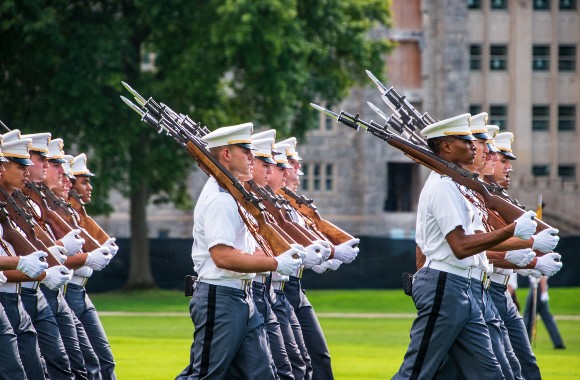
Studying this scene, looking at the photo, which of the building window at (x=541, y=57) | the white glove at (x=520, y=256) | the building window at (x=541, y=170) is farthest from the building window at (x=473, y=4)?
the white glove at (x=520, y=256)

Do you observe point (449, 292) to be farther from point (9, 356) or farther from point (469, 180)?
point (9, 356)

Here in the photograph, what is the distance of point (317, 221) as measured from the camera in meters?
13.4

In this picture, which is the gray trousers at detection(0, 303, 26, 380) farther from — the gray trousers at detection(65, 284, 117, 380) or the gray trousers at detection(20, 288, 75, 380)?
the gray trousers at detection(65, 284, 117, 380)

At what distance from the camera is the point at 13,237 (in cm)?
984

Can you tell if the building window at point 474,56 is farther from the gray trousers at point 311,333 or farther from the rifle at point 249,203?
the rifle at point 249,203

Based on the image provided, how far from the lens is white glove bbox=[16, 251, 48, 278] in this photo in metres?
9.37

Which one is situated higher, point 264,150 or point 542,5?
point 542,5

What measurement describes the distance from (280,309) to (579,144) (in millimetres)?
52582

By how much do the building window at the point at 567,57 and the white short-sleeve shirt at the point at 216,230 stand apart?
5413 cm

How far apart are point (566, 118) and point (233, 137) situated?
178 ft

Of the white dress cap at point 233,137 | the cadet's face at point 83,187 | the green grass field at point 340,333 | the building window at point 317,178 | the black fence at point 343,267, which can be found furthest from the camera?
the building window at point 317,178

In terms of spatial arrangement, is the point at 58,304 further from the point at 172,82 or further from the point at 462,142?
the point at 172,82

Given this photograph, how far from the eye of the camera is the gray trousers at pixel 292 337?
1126cm

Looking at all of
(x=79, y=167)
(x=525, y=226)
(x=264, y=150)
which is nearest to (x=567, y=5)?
(x=79, y=167)
